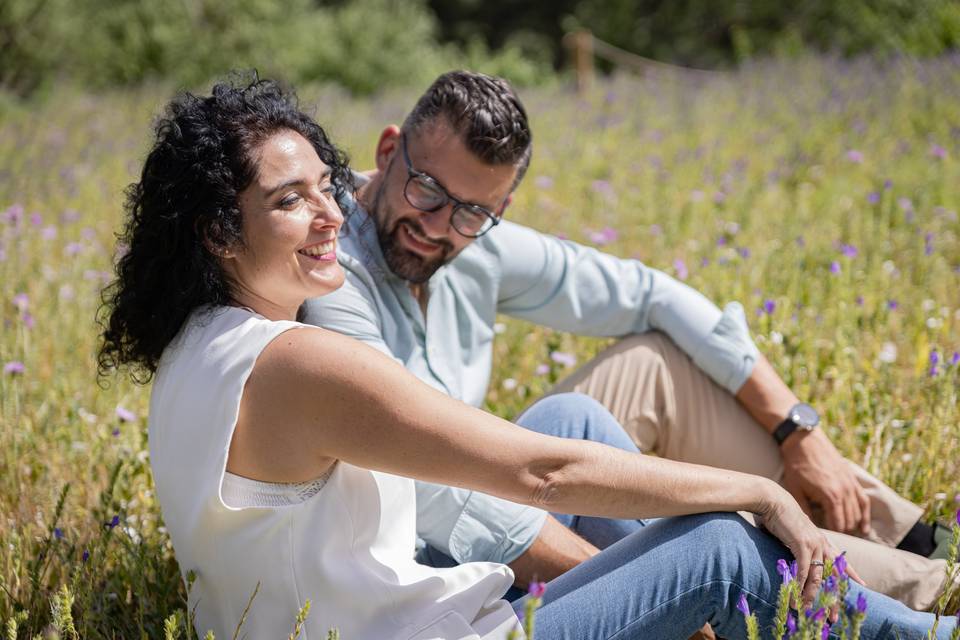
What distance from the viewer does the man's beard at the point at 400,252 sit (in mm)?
2273

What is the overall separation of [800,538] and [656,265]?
2.14 m

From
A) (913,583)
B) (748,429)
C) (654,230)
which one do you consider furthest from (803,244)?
(913,583)

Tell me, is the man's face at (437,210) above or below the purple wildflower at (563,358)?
above

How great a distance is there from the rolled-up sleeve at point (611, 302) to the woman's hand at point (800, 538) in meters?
0.87

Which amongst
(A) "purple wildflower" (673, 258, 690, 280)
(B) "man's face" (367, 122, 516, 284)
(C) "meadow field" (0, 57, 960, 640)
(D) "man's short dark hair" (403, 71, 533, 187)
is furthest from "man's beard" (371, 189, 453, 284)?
(A) "purple wildflower" (673, 258, 690, 280)

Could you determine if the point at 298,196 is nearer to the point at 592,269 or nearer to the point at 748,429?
the point at 592,269

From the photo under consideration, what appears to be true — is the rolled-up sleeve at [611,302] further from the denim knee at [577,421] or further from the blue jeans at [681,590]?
the blue jeans at [681,590]

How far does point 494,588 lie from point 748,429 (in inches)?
46.8

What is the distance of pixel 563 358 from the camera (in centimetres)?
295

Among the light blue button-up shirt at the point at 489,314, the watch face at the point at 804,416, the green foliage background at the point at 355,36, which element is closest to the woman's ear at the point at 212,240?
the light blue button-up shirt at the point at 489,314

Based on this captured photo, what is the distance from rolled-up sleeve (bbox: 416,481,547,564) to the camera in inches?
77.4

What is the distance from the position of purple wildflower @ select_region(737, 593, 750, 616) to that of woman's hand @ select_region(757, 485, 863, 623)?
111mm

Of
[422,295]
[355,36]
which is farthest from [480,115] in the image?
[355,36]

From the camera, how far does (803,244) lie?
3.80 m
